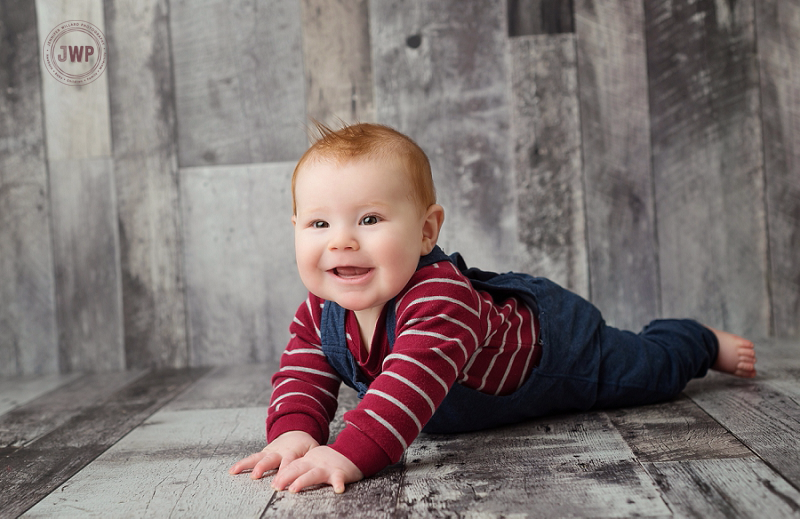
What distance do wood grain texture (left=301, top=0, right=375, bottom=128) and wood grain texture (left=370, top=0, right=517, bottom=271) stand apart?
0.03 meters

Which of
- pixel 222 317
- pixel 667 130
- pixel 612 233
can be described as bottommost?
pixel 222 317

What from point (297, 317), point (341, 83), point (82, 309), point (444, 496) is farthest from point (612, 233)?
point (82, 309)

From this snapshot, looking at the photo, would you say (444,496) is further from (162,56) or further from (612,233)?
(162,56)

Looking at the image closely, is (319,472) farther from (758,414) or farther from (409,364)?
(758,414)

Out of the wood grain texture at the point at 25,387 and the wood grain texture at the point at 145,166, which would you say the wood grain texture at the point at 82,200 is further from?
the wood grain texture at the point at 25,387

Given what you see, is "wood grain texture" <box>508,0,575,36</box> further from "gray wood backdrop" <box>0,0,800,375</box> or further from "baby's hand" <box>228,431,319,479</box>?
"baby's hand" <box>228,431,319,479</box>

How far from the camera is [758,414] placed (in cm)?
96

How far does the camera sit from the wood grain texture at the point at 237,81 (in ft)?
5.09

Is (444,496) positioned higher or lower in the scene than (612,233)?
lower

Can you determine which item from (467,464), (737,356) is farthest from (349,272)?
(737,356)

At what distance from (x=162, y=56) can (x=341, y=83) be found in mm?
409

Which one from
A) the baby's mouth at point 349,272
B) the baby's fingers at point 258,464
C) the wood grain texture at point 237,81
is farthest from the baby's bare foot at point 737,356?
the wood grain texture at point 237,81

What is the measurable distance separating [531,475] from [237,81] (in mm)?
1150

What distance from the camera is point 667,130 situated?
5.06 feet
